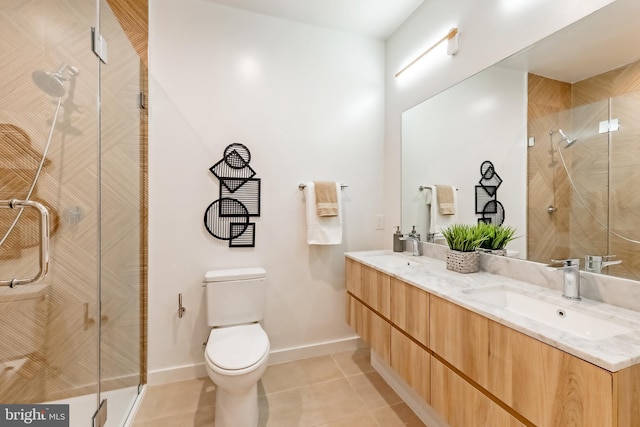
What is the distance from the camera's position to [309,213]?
2191 millimetres

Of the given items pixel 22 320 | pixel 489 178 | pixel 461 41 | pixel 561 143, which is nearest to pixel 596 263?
pixel 561 143

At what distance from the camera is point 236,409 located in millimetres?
1479

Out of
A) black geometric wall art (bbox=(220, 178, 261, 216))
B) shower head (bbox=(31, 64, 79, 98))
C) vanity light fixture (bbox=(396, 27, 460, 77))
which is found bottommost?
black geometric wall art (bbox=(220, 178, 261, 216))

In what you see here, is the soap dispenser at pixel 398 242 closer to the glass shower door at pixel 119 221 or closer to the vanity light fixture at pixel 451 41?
the vanity light fixture at pixel 451 41

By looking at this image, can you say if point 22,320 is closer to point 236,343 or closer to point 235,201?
point 236,343

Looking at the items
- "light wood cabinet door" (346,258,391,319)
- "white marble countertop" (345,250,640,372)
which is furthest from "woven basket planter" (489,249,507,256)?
"light wood cabinet door" (346,258,391,319)

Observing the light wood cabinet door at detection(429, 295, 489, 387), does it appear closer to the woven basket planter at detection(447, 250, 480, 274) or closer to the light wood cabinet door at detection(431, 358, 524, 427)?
the light wood cabinet door at detection(431, 358, 524, 427)

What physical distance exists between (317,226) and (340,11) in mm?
1645

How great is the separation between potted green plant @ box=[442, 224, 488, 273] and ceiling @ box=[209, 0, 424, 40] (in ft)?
5.56

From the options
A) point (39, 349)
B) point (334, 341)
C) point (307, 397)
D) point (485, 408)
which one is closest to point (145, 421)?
point (39, 349)

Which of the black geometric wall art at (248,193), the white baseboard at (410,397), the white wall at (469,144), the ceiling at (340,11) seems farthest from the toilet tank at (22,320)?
the white wall at (469,144)

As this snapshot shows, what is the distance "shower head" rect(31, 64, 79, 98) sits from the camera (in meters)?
1.33

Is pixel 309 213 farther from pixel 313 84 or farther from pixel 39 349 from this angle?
pixel 39 349

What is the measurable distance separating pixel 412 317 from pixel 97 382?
1.67m
